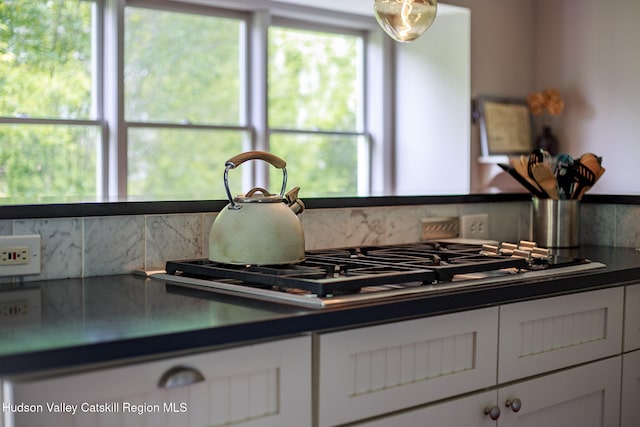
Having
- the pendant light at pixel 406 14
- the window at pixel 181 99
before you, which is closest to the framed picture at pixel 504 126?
the window at pixel 181 99

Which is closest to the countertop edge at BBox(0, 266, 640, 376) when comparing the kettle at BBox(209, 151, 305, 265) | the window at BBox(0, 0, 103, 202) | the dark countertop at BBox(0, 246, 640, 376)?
the dark countertop at BBox(0, 246, 640, 376)

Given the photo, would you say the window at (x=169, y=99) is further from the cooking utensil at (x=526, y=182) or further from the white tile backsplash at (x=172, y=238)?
the white tile backsplash at (x=172, y=238)

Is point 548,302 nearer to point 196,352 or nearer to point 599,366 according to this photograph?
point 599,366

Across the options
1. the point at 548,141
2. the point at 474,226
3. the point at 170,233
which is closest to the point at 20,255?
the point at 170,233

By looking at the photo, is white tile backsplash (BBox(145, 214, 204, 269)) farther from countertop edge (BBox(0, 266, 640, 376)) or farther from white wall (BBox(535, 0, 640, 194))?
white wall (BBox(535, 0, 640, 194))

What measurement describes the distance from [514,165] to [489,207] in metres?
0.16

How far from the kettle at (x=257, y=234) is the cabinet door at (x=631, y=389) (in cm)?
89

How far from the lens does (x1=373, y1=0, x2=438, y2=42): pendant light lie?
2039mm

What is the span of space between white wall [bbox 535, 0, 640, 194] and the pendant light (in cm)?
A: 249

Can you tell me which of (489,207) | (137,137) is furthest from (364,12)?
(489,207)

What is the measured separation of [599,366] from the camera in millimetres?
1884

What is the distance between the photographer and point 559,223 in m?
2.42

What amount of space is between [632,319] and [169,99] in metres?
2.88

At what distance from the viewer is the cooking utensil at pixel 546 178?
7.86 ft
